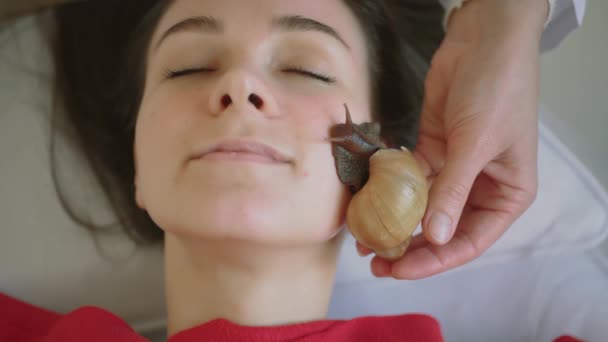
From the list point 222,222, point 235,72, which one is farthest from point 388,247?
point 235,72

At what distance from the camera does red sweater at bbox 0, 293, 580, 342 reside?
0.98 metres

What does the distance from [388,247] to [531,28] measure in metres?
0.61

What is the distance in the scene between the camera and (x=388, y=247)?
3.17 ft

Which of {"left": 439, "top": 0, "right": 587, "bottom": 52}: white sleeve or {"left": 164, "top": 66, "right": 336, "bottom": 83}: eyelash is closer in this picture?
{"left": 164, "top": 66, "right": 336, "bottom": 83}: eyelash

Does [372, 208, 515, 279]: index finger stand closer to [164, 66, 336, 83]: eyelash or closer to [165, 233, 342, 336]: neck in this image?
[165, 233, 342, 336]: neck

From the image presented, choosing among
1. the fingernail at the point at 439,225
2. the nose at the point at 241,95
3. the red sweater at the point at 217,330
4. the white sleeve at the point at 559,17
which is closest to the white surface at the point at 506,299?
the red sweater at the point at 217,330

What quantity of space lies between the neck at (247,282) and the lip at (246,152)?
0.51ft

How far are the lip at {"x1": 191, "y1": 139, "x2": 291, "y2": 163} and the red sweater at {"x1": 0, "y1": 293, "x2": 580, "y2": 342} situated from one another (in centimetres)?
33

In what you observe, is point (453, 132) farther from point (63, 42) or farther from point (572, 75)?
point (63, 42)

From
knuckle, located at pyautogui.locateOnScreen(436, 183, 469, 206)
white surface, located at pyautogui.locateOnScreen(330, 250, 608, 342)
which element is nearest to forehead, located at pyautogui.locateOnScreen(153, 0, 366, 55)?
knuckle, located at pyautogui.locateOnScreen(436, 183, 469, 206)

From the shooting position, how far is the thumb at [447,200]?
3.16ft

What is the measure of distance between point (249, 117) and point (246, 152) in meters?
0.06

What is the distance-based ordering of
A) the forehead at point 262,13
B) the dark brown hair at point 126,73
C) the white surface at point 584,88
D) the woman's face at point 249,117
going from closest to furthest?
the woman's face at point 249,117 → the forehead at point 262,13 → the dark brown hair at point 126,73 → the white surface at point 584,88

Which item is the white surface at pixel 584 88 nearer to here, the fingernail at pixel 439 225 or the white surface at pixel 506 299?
the white surface at pixel 506 299
